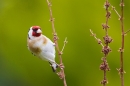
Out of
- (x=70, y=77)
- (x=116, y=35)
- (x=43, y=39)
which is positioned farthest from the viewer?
(x=70, y=77)

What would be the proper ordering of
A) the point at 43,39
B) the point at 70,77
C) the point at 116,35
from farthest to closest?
the point at 70,77 < the point at 116,35 < the point at 43,39

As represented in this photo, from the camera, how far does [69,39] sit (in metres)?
4.37

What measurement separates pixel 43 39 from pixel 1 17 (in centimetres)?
301

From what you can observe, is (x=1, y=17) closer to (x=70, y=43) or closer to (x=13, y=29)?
(x=13, y=29)

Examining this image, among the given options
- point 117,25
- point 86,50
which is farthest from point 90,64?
point 117,25

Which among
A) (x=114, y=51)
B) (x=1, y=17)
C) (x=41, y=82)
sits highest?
(x=1, y=17)

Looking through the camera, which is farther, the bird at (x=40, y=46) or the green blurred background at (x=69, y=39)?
the green blurred background at (x=69, y=39)

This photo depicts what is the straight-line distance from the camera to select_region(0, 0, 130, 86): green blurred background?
435cm

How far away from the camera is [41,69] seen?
4684mm

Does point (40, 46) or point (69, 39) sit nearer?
point (40, 46)

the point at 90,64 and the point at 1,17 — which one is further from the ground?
the point at 1,17

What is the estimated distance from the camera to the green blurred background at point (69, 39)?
435 cm

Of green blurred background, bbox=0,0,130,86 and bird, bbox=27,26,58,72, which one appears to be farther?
green blurred background, bbox=0,0,130,86

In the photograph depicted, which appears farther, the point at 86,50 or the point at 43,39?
the point at 86,50
